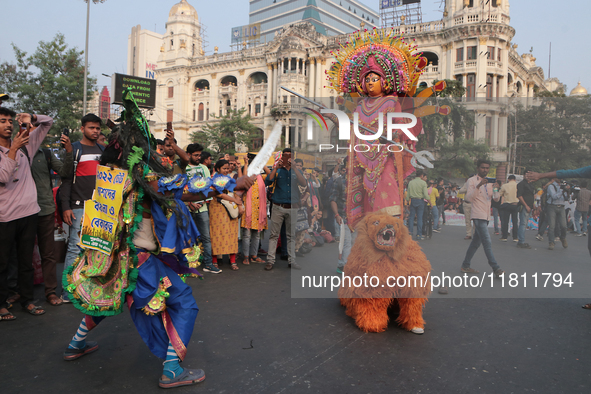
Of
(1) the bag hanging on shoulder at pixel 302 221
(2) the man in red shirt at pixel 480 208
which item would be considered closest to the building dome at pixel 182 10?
(1) the bag hanging on shoulder at pixel 302 221

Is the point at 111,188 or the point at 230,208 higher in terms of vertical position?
the point at 111,188

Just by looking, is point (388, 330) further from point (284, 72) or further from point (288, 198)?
point (284, 72)

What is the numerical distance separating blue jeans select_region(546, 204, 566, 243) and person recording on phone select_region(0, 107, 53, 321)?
16.7 ft

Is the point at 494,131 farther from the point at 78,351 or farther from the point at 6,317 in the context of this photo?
the point at 6,317

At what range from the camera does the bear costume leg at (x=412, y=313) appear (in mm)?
3795

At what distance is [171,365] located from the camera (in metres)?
2.79

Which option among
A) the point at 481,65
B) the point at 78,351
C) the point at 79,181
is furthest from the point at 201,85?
the point at 78,351

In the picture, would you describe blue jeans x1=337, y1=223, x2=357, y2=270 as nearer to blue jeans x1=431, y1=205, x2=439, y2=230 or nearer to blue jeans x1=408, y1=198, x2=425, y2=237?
blue jeans x1=408, y1=198, x2=425, y2=237

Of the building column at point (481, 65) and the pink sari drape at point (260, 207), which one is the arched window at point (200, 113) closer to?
the building column at point (481, 65)

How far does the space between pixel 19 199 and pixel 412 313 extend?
3.91 metres

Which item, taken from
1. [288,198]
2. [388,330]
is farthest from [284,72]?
[388,330]

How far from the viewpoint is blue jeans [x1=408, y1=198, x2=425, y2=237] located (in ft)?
12.9

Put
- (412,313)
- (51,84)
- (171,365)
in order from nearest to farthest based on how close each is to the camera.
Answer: (171,365)
(412,313)
(51,84)

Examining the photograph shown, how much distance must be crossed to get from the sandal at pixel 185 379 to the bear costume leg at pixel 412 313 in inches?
74.9
